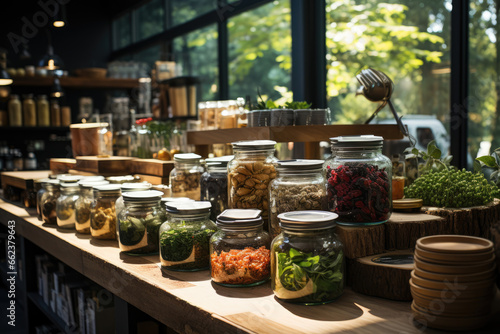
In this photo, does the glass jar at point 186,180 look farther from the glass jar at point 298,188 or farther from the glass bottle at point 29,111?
the glass bottle at point 29,111

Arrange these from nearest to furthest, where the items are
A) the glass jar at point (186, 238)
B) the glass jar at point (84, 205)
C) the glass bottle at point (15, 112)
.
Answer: the glass jar at point (186, 238) → the glass jar at point (84, 205) → the glass bottle at point (15, 112)

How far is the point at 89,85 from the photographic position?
20.4 feet

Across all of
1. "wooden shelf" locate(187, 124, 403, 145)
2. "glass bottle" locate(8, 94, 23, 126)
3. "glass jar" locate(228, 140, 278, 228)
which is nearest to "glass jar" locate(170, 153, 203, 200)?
"wooden shelf" locate(187, 124, 403, 145)

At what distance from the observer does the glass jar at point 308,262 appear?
1147mm

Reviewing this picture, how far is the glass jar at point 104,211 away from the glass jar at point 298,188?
0.76 meters

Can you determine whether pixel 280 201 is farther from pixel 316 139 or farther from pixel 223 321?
pixel 316 139

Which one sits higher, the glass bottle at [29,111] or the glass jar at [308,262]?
the glass bottle at [29,111]

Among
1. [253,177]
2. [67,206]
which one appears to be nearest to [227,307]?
[253,177]

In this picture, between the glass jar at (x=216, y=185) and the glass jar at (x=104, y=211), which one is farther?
the glass jar at (x=104, y=211)

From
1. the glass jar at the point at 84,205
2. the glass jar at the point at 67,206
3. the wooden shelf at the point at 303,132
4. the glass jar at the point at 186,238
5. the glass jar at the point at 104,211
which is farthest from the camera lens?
the glass jar at the point at 67,206

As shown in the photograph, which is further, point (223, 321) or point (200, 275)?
point (200, 275)

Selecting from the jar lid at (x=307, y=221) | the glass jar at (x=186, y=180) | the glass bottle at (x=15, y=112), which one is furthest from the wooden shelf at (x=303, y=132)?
the glass bottle at (x=15, y=112)

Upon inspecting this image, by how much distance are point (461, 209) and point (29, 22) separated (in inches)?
261

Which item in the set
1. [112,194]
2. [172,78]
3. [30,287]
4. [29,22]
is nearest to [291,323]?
[112,194]
